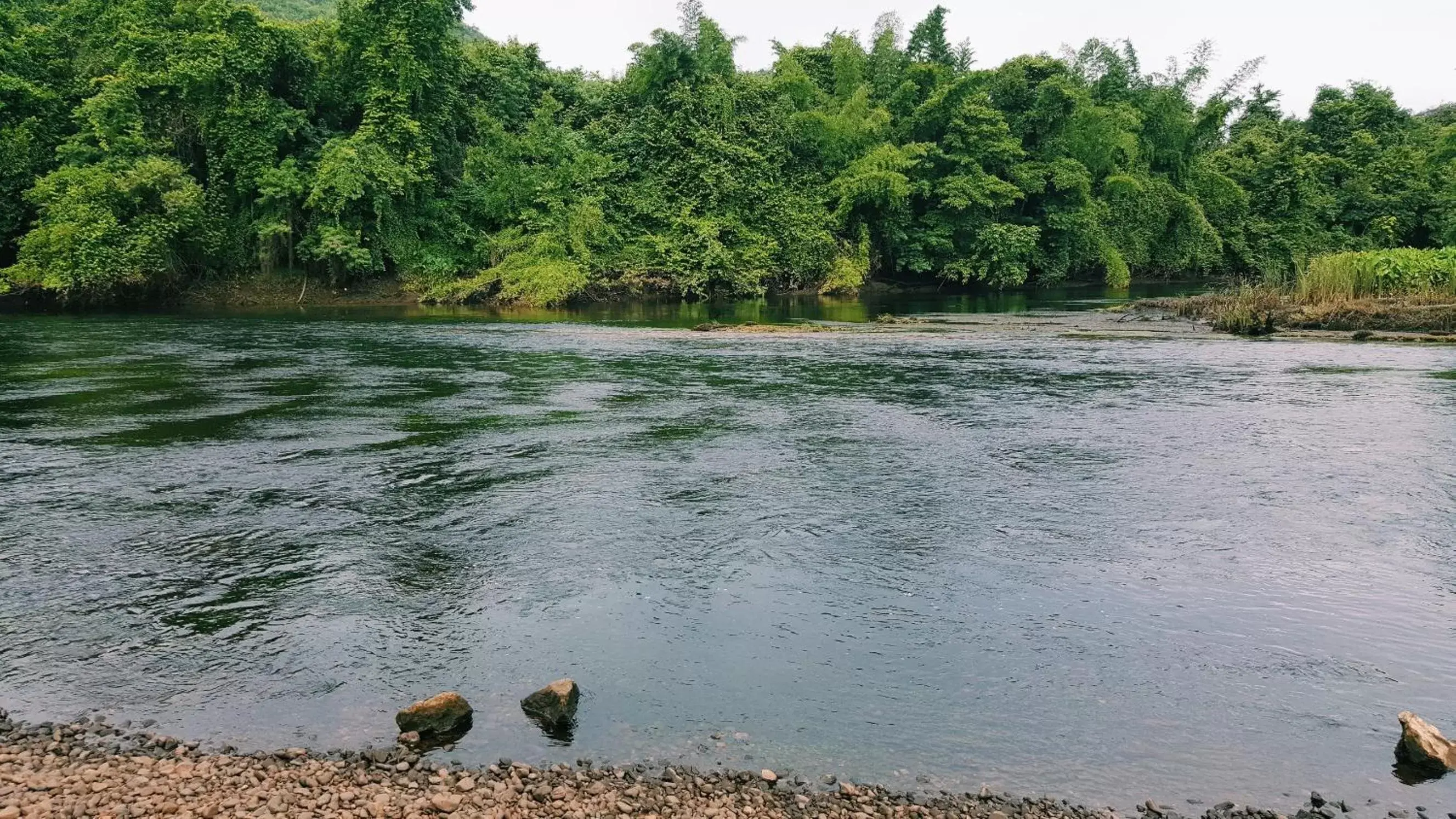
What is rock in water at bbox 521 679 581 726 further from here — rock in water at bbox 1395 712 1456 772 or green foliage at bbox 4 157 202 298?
green foliage at bbox 4 157 202 298

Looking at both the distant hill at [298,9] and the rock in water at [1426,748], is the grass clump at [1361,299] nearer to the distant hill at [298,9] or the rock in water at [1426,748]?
the rock in water at [1426,748]

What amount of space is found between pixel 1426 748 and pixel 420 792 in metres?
5.87

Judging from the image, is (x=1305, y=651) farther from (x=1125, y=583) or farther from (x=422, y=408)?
(x=422, y=408)

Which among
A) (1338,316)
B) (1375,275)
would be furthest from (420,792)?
(1375,275)

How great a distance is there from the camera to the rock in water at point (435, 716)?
5828mm

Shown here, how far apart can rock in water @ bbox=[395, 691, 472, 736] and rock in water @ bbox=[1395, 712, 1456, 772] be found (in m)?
5.80

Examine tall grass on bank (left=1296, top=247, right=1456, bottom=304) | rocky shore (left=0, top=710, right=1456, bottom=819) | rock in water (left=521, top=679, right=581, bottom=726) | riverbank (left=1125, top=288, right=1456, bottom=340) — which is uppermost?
tall grass on bank (left=1296, top=247, right=1456, bottom=304)

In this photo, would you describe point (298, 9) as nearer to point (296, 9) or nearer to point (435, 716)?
point (296, 9)

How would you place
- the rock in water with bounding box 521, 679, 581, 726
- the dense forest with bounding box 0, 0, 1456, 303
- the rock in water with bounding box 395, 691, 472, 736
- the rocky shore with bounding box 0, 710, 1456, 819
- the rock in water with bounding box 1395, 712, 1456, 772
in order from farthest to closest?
the dense forest with bounding box 0, 0, 1456, 303, the rock in water with bounding box 521, 679, 581, 726, the rock in water with bounding box 395, 691, 472, 736, the rock in water with bounding box 1395, 712, 1456, 772, the rocky shore with bounding box 0, 710, 1456, 819

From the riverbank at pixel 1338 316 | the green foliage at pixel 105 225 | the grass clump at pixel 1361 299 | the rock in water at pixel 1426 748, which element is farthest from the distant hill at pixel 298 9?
the rock in water at pixel 1426 748

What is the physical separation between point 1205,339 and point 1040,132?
2997 centimetres

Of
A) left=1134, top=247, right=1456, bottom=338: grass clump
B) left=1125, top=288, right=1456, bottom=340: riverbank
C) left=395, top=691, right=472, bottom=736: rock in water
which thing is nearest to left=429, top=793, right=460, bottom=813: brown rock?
left=395, top=691, right=472, bottom=736: rock in water

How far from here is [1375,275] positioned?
3031 centimetres

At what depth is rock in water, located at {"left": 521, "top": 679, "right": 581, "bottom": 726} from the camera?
5.99 meters
